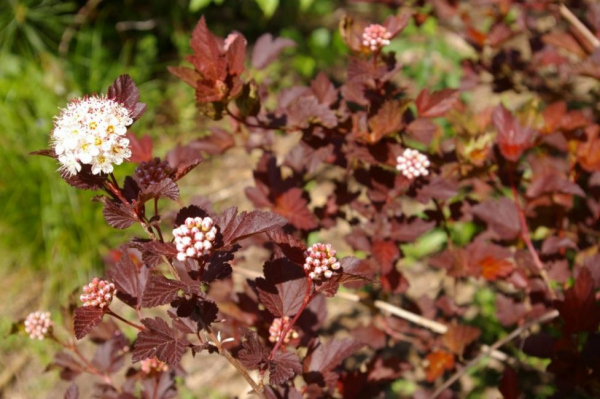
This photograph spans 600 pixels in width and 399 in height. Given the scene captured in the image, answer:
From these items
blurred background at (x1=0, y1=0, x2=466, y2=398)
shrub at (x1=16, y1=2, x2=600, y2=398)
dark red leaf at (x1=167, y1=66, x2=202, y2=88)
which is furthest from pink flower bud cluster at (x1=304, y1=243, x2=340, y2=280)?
blurred background at (x1=0, y1=0, x2=466, y2=398)

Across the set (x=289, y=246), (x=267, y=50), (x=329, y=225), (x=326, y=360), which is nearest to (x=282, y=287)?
(x=289, y=246)

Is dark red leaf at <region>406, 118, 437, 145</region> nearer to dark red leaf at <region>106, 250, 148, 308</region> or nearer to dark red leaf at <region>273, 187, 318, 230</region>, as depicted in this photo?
dark red leaf at <region>273, 187, 318, 230</region>

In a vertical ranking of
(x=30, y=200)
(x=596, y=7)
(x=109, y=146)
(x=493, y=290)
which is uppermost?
(x=596, y=7)

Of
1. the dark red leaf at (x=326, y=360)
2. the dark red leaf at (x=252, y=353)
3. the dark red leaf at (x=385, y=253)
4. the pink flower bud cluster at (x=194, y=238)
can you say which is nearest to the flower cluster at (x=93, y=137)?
the pink flower bud cluster at (x=194, y=238)

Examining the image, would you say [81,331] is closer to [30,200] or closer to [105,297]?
[105,297]

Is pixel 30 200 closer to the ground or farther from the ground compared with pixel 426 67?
closer to the ground

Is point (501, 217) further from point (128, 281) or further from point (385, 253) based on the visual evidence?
point (128, 281)

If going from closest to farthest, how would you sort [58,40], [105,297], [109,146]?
[109,146] → [105,297] → [58,40]

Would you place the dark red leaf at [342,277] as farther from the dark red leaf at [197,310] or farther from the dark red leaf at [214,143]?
the dark red leaf at [214,143]

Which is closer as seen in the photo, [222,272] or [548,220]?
[222,272]

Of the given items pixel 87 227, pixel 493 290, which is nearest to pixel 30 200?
pixel 87 227
